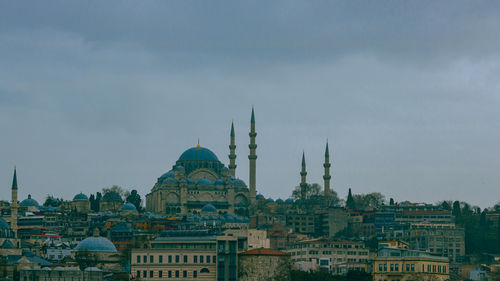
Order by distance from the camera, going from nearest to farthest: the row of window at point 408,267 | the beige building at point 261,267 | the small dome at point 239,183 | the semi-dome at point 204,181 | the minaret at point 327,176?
the beige building at point 261,267 < the row of window at point 408,267 < the minaret at point 327,176 < the semi-dome at point 204,181 < the small dome at point 239,183

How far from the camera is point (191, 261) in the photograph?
76.1 m

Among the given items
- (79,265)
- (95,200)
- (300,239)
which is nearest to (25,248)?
(79,265)

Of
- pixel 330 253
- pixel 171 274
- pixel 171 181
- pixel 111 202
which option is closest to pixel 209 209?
pixel 171 181

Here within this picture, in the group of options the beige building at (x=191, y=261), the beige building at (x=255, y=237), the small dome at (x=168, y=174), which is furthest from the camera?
the small dome at (x=168, y=174)

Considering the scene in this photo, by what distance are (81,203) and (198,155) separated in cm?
1779

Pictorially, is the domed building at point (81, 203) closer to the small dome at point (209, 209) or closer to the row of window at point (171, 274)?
the small dome at point (209, 209)

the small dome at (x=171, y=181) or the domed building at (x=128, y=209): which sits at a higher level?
the small dome at (x=171, y=181)

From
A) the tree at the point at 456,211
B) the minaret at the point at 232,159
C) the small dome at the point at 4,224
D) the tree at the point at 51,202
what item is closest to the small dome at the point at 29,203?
the tree at the point at 51,202

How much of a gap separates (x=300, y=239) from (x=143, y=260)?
1498 inches

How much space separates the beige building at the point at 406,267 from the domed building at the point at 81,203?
197 ft

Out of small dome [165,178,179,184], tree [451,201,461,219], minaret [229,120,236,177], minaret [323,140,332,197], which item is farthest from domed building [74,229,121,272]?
minaret [229,120,236,177]

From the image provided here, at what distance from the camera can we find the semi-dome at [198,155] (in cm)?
14891

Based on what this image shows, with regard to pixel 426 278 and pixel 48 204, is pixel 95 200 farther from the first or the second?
pixel 426 278

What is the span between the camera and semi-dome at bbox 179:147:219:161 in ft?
489
